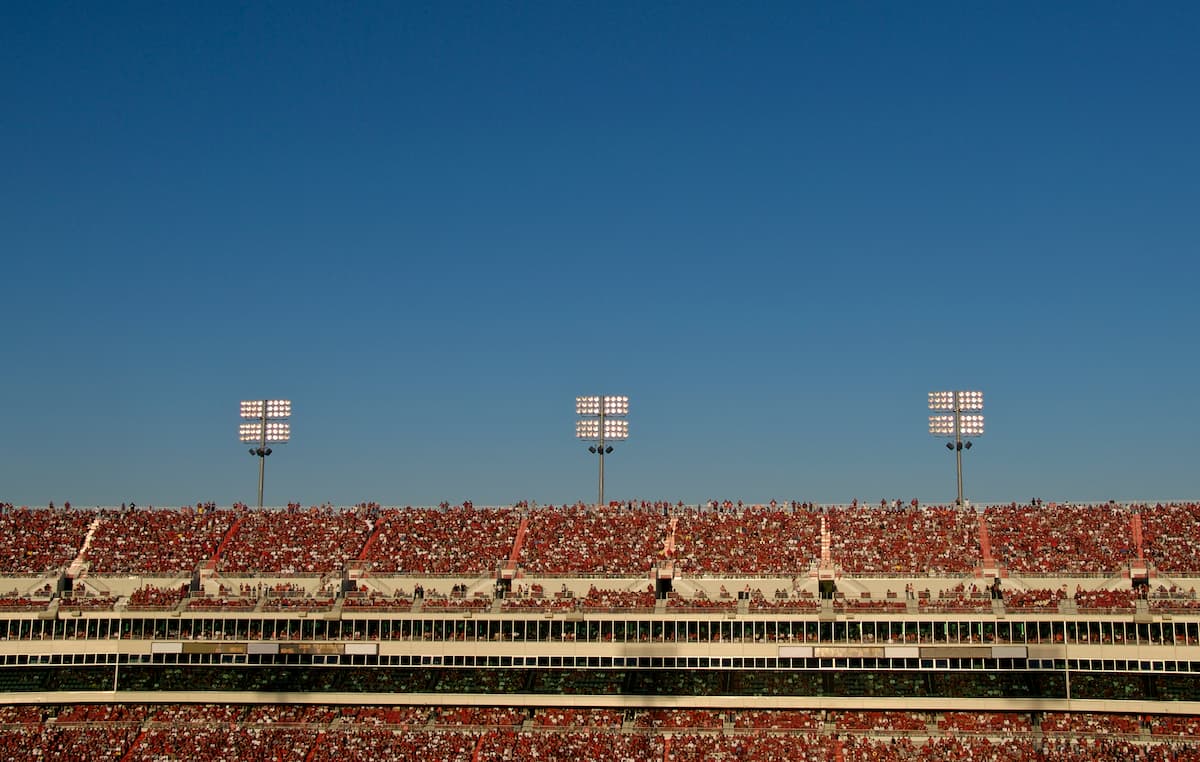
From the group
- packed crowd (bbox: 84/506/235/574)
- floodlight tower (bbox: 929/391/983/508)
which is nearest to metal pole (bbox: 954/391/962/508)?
floodlight tower (bbox: 929/391/983/508)

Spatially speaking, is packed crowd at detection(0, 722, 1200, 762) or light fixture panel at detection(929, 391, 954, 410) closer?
packed crowd at detection(0, 722, 1200, 762)

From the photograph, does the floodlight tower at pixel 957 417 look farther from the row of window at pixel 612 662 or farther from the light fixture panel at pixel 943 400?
the row of window at pixel 612 662

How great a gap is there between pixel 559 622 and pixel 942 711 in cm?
1961

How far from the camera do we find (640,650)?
207 feet

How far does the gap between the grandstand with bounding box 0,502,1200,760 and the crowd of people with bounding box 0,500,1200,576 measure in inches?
9.7

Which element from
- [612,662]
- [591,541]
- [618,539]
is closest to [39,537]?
[591,541]

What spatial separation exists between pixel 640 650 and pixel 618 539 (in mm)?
10780

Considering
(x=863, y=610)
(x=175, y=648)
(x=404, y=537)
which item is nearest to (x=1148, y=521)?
(x=863, y=610)

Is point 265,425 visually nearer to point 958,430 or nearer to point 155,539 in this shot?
point 155,539

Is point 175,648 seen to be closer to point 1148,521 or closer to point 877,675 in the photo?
point 877,675

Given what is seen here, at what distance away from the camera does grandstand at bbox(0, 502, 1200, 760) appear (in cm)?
6078

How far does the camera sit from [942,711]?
6212 cm

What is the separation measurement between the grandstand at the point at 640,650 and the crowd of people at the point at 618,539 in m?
0.25

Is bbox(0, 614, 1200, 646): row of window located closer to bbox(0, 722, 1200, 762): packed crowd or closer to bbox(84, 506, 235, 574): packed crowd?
bbox(0, 722, 1200, 762): packed crowd
